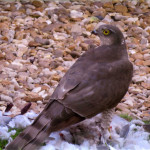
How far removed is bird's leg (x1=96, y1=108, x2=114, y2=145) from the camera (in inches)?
160

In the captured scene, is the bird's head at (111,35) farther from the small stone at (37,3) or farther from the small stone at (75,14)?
the small stone at (37,3)

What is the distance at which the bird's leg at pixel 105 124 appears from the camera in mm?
4070

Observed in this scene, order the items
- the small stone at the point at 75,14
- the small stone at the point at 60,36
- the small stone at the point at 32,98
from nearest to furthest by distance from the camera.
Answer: the small stone at the point at 32,98 → the small stone at the point at 60,36 → the small stone at the point at 75,14

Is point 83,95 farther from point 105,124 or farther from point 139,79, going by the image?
point 139,79

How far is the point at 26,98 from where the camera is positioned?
5016 millimetres

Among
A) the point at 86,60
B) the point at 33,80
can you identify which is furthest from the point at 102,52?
the point at 33,80

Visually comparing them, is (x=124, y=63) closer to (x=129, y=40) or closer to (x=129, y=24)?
(x=129, y=40)

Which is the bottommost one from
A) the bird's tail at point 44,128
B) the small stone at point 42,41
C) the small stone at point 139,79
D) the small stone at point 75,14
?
the small stone at point 139,79

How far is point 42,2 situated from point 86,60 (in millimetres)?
3584

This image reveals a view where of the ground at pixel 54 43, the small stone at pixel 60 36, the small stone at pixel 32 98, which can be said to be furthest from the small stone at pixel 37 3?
the small stone at pixel 32 98

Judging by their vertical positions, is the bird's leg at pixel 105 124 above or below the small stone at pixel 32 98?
above

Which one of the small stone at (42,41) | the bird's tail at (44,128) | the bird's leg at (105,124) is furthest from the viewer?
the small stone at (42,41)

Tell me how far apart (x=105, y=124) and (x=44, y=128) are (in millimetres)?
672

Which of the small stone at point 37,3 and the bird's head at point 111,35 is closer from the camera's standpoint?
the bird's head at point 111,35
